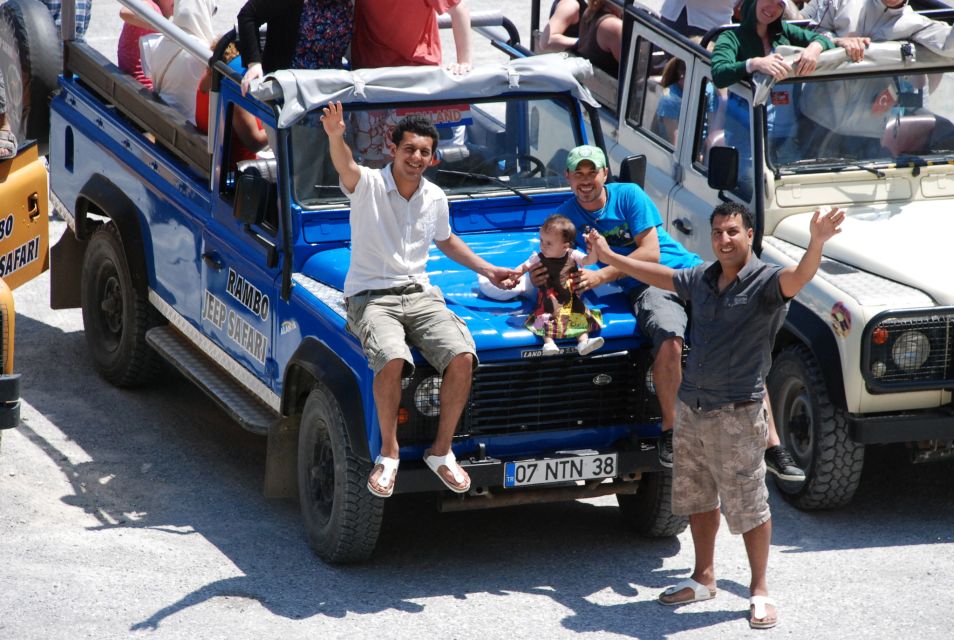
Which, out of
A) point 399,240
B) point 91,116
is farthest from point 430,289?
point 91,116

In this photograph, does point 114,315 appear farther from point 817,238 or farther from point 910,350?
point 817,238

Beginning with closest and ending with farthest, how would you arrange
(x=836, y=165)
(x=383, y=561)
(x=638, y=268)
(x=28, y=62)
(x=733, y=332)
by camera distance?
(x=733, y=332) → (x=638, y=268) → (x=383, y=561) → (x=836, y=165) → (x=28, y=62)

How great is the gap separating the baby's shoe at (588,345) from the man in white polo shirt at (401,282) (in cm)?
48

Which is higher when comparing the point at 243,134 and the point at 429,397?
the point at 243,134

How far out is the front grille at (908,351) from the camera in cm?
706

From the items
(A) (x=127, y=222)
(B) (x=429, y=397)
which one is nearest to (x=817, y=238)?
(B) (x=429, y=397)

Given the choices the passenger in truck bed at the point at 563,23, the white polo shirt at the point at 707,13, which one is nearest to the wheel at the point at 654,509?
the white polo shirt at the point at 707,13

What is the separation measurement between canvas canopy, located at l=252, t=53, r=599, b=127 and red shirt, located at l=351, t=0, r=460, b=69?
67 cm

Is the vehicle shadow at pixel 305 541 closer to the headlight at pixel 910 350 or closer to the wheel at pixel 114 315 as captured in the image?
the wheel at pixel 114 315

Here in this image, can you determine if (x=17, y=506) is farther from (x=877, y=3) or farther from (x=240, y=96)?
(x=877, y=3)

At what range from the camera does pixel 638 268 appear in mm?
6359

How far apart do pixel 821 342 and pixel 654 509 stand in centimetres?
117

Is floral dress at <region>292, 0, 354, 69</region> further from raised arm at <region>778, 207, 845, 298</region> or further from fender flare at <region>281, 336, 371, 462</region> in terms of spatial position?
raised arm at <region>778, 207, 845, 298</region>

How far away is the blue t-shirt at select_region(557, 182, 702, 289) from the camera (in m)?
6.97
